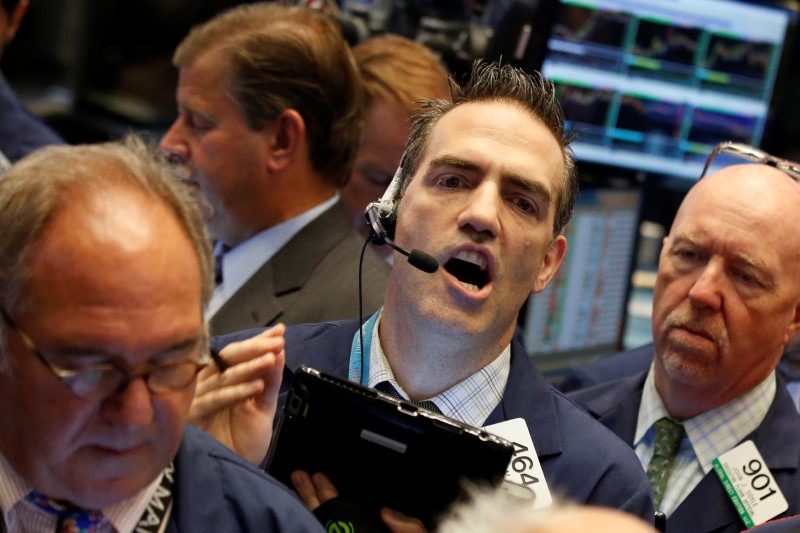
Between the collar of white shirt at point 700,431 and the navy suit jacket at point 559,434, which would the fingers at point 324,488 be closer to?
the navy suit jacket at point 559,434

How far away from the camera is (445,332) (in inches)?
84.0

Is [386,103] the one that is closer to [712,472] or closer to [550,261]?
[550,261]

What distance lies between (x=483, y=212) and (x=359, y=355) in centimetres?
36

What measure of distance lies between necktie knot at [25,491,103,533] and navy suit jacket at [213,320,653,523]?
0.66m

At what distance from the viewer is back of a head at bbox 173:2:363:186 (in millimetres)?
3139

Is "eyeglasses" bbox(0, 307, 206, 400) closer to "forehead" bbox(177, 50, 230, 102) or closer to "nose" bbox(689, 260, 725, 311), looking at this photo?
"nose" bbox(689, 260, 725, 311)

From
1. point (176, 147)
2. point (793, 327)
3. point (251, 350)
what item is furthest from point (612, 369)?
point (251, 350)

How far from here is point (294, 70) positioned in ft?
10.3

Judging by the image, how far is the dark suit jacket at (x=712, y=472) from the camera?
248 centimetres

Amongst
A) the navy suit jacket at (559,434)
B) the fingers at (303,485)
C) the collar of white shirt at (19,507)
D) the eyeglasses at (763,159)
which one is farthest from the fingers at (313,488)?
the eyeglasses at (763,159)

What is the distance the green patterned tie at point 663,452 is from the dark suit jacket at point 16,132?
6.97 ft

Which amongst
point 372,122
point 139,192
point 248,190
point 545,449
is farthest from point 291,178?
point 139,192

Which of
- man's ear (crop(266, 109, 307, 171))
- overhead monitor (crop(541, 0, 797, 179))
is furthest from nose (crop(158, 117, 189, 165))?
overhead monitor (crop(541, 0, 797, 179))

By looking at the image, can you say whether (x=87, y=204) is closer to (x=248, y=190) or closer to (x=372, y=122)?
(x=248, y=190)
